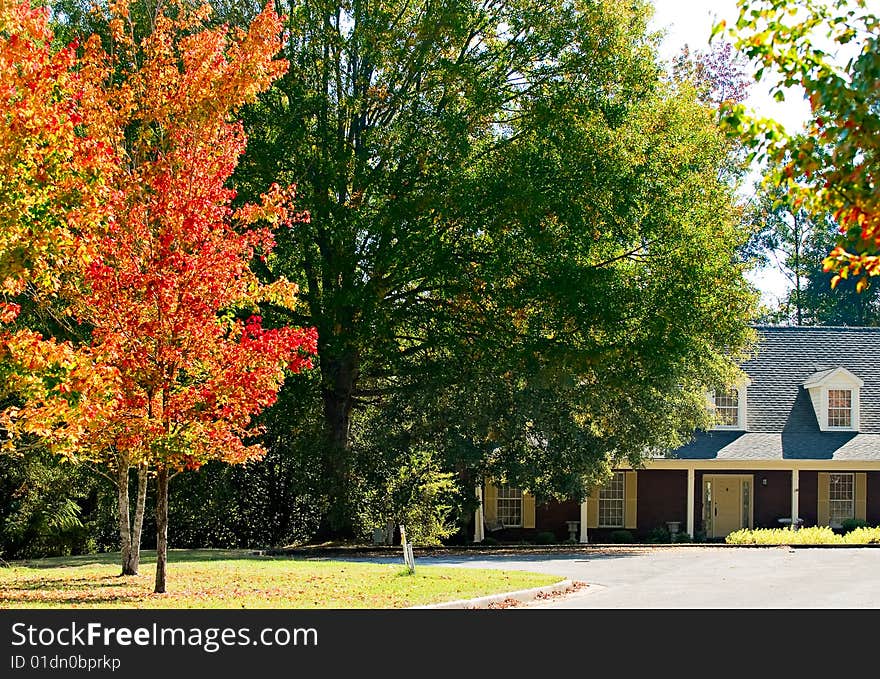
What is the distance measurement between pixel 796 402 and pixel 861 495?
12.6 ft

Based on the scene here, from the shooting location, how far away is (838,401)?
4041 centimetres

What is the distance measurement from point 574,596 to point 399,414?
14447 mm

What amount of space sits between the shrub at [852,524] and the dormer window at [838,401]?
3.30 m

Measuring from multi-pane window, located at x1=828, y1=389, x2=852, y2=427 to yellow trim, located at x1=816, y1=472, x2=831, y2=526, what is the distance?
1.87 m

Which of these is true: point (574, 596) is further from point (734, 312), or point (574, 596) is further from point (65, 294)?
Answer: point (734, 312)

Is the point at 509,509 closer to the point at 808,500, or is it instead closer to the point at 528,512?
the point at 528,512

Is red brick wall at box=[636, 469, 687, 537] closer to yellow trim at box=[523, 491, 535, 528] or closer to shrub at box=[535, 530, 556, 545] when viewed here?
yellow trim at box=[523, 491, 535, 528]

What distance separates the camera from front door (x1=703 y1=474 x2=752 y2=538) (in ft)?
130

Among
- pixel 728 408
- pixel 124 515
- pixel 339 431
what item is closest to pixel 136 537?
pixel 124 515

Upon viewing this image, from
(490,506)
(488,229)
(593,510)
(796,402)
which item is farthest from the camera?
(796,402)

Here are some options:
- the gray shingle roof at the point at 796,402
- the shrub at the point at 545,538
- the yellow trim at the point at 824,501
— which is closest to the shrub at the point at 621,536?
the shrub at the point at 545,538

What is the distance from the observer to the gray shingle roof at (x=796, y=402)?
3844 cm

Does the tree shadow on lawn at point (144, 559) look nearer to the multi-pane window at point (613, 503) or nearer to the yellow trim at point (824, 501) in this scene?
the multi-pane window at point (613, 503)

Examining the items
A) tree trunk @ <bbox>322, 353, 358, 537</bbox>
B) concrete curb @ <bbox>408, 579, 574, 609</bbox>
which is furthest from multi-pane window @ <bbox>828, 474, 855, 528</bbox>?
concrete curb @ <bbox>408, 579, 574, 609</bbox>
